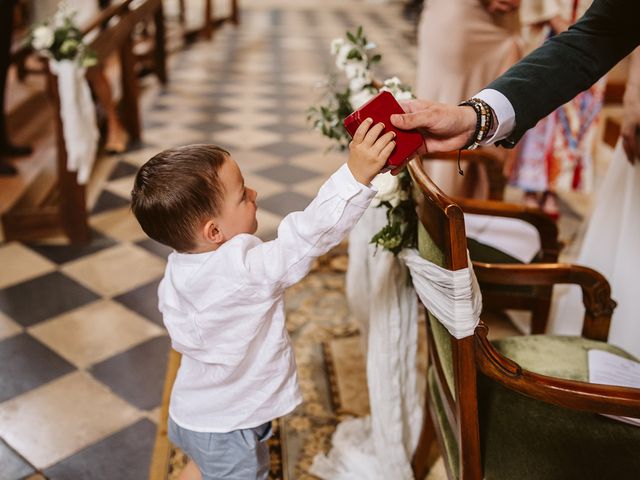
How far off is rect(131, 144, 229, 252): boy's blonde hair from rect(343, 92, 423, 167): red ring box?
12.0 inches

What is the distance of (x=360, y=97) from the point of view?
2.10 m

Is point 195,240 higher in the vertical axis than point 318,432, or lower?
higher

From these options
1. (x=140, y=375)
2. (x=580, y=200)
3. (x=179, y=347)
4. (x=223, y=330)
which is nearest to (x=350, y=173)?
(x=223, y=330)

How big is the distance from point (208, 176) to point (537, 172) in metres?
2.97

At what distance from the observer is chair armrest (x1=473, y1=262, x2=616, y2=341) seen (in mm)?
1742

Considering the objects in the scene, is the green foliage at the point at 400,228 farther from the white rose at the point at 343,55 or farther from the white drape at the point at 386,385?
the white rose at the point at 343,55

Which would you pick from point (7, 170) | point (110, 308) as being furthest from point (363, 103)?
point (7, 170)

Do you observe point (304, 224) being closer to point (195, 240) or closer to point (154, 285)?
point (195, 240)

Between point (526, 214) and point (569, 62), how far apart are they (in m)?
0.86

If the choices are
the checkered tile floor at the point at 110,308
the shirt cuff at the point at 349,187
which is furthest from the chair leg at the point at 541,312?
the checkered tile floor at the point at 110,308

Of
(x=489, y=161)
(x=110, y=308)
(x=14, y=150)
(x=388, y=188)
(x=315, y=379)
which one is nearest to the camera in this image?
(x=388, y=188)

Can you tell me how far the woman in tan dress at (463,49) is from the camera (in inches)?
120

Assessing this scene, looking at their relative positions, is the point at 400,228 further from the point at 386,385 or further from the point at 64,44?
the point at 64,44

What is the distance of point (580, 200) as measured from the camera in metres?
4.36
